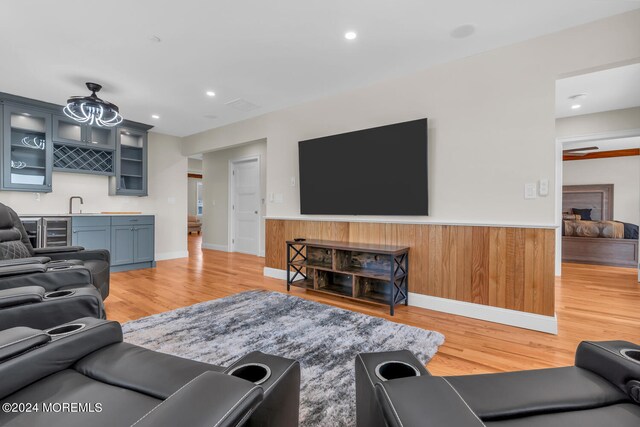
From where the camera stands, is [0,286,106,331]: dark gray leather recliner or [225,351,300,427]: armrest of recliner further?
[0,286,106,331]: dark gray leather recliner

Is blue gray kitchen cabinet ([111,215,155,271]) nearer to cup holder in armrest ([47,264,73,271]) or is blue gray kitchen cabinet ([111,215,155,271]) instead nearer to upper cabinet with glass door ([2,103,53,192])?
upper cabinet with glass door ([2,103,53,192])

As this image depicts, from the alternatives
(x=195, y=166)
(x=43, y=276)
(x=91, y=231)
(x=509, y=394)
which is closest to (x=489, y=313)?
(x=509, y=394)

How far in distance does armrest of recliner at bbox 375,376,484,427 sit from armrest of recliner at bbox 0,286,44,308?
1.74m

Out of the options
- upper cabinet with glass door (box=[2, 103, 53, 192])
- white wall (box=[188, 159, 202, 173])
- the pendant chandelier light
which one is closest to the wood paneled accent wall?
the pendant chandelier light

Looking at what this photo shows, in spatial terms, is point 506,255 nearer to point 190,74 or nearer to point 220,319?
point 220,319

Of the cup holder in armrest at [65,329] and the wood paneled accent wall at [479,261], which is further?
the wood paneled accent wall at [479,261]

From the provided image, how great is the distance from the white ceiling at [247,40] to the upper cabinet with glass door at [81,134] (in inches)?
27.4

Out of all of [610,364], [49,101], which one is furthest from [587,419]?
[49,101]

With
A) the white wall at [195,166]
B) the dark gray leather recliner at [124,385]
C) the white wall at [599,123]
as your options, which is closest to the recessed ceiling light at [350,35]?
the dark gray leather recliner at [124,385]

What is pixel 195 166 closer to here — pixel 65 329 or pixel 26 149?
pixel 26 149

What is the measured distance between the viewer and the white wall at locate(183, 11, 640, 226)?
2.44m

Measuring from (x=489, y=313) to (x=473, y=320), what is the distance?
0.16 meters

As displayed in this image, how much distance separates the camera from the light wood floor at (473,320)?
2074 millimetres

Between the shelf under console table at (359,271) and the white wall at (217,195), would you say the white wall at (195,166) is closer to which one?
the white wall at (217,195)
